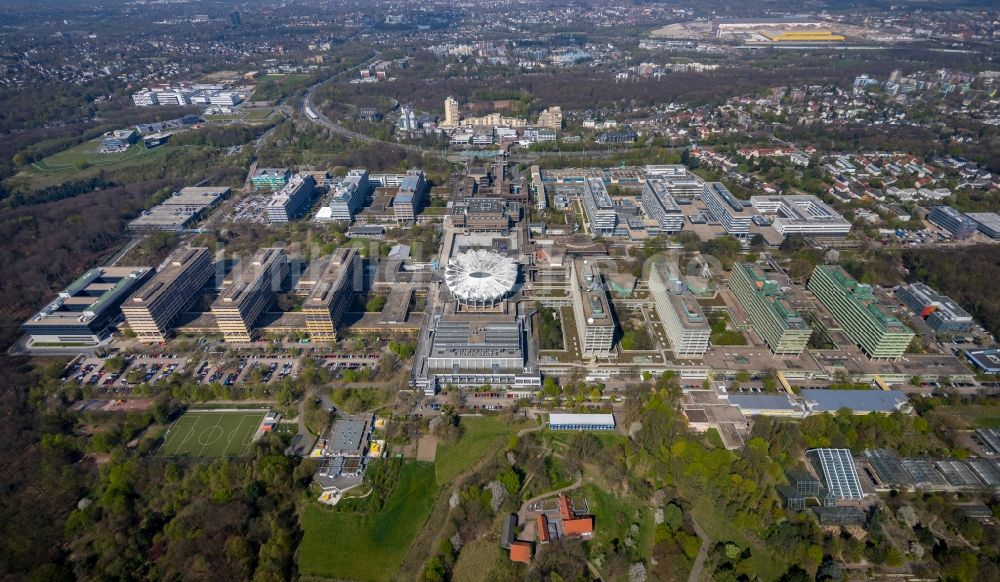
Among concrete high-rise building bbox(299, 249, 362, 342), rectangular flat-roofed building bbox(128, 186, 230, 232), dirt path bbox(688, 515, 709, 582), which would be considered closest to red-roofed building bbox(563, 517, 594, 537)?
dirt path bbox(688, 515, 709, 582)

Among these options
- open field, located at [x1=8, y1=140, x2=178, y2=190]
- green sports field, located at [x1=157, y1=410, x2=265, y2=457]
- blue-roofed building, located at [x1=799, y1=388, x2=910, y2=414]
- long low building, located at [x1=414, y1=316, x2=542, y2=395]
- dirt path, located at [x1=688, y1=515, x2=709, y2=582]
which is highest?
open field, located at [x1=8, y1=140, x2=178, y2=190]

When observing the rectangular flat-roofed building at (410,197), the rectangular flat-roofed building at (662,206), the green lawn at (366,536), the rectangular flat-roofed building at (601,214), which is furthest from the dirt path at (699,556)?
the rectangular flat-roofed building at (410,197)

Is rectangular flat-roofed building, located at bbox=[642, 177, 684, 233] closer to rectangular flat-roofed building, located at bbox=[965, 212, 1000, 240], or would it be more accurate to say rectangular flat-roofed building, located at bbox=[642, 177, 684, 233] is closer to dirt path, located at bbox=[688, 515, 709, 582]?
rectangular flat-roofed building, located at bbox=[965, 212, 1000, 240]

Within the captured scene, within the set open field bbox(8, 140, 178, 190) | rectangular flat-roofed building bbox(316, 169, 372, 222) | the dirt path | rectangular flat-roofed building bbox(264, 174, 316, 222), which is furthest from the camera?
open field bbox(8, 140, 178, 190)

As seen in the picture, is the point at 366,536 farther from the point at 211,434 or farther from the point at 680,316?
the point at 680,316

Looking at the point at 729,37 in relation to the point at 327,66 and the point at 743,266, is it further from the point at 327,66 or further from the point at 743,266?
the point at 743,266
